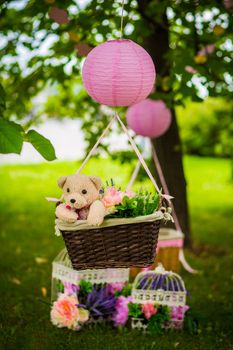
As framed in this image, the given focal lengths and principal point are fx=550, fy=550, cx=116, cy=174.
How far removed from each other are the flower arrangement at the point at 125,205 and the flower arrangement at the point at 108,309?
1.18m

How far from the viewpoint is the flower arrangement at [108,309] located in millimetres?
3939

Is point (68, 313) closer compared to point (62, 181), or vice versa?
point (62, 181)

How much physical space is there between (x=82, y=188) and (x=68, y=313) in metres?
1.25

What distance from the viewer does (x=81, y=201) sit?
298cm

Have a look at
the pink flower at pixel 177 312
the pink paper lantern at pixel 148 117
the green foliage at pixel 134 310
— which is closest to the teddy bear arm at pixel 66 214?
the green foliage at pixel 134 310

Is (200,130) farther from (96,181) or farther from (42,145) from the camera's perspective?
(42,145)

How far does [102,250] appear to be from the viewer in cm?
300

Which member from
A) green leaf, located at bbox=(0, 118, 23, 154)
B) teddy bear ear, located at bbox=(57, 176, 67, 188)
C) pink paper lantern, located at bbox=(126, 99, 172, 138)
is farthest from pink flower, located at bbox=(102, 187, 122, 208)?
pink paper lantern, located at bbox=(126, 99, 172, 138)

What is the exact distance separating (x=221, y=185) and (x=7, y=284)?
8241mm

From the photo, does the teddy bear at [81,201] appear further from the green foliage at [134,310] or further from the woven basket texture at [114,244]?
the green foliage at [134,310]

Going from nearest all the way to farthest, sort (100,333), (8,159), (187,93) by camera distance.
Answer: (100,333) < (187,93) < (8,159)

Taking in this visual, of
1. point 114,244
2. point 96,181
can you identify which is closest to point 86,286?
point 114,244

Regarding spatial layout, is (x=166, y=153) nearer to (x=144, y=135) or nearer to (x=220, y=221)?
(x=144, y=135)

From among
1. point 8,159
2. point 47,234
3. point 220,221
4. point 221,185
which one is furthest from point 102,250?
point 8,159
